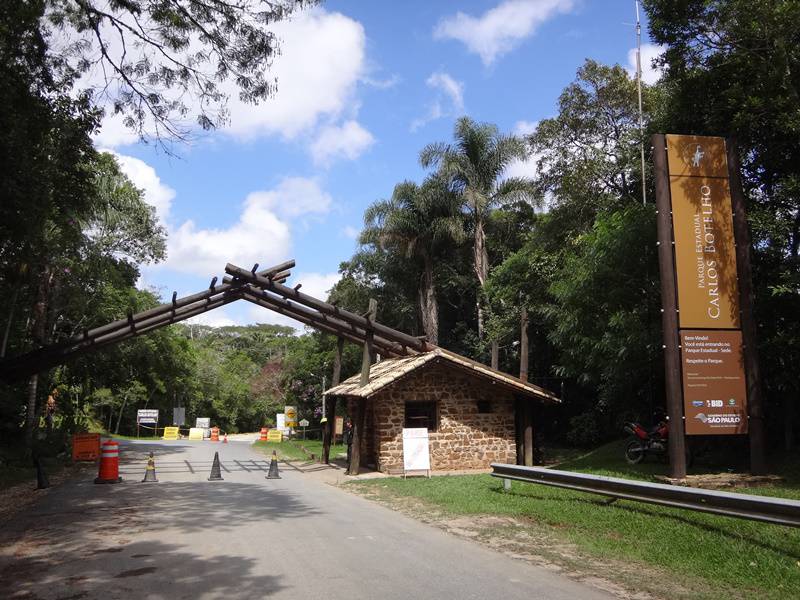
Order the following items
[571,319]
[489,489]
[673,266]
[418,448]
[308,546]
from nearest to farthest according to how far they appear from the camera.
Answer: [308,546] < [673,266] < [489,489] < [418,448] < [571,319]

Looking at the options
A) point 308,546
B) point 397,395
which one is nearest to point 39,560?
point 308,546

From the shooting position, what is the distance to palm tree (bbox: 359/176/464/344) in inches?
1323

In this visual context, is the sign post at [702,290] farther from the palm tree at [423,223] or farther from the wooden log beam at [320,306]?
the palm tree at [423,223]

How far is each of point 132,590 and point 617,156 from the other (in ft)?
73.2

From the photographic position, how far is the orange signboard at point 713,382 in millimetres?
12312

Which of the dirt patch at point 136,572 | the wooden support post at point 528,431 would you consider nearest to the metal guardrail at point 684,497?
the dirt patch at point 136,572

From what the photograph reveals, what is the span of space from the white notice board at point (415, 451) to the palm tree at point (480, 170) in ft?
52.7

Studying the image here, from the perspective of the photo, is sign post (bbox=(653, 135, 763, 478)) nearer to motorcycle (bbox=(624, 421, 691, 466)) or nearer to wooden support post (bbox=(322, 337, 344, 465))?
motorcycle (bbox=(624, 421, 691, 466))

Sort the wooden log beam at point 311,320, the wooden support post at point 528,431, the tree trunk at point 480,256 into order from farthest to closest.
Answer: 1. the tree trunk at point 480,256
2. the wooden log beam at point 311,320
3. the wooden support post at point 528,431

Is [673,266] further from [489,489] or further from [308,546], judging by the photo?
[308,546]

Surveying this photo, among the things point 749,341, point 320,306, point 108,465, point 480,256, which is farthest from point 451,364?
point 480,256

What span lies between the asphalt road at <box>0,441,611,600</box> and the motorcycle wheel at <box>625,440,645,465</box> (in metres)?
7.84

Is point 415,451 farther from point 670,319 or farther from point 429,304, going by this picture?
point 429,304

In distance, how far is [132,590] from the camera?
6.07 meters
